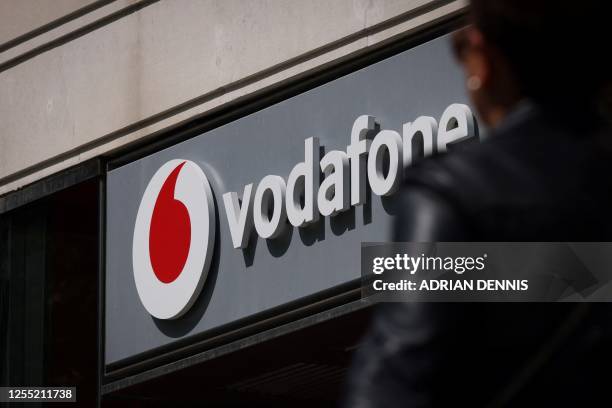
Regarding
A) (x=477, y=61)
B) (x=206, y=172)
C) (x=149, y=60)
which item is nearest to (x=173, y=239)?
(x=206, y=172)

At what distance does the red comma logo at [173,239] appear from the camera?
35.5ft

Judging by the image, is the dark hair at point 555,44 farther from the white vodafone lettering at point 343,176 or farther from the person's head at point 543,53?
the white vodafone lettering at point 343,176

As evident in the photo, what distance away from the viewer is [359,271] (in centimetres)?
968

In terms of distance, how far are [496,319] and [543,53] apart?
400mm

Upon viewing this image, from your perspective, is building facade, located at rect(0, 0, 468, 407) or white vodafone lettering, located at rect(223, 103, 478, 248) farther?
building facade, located at rect(0, 0, 468, 407)

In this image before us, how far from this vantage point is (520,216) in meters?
2.03

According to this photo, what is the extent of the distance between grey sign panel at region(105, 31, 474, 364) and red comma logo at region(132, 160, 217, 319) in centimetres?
8

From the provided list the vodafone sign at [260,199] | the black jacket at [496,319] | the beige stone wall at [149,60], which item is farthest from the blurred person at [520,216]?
the beige stone wall at [149,60]

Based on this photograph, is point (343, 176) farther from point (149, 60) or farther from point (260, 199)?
point (149, 60)

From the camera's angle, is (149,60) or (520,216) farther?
(149,60)

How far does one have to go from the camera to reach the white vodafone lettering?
9.36 m

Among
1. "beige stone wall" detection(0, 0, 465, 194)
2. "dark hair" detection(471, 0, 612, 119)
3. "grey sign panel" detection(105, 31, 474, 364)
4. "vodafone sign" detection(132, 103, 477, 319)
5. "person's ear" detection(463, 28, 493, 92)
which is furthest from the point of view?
"beige stone wall" detection(0, 0, 465, 194)

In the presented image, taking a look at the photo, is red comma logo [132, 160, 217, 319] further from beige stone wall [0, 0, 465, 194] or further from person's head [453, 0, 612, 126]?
person's head [453, 0, 612, 126]

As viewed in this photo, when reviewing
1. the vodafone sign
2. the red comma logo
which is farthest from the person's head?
the red comma logo
